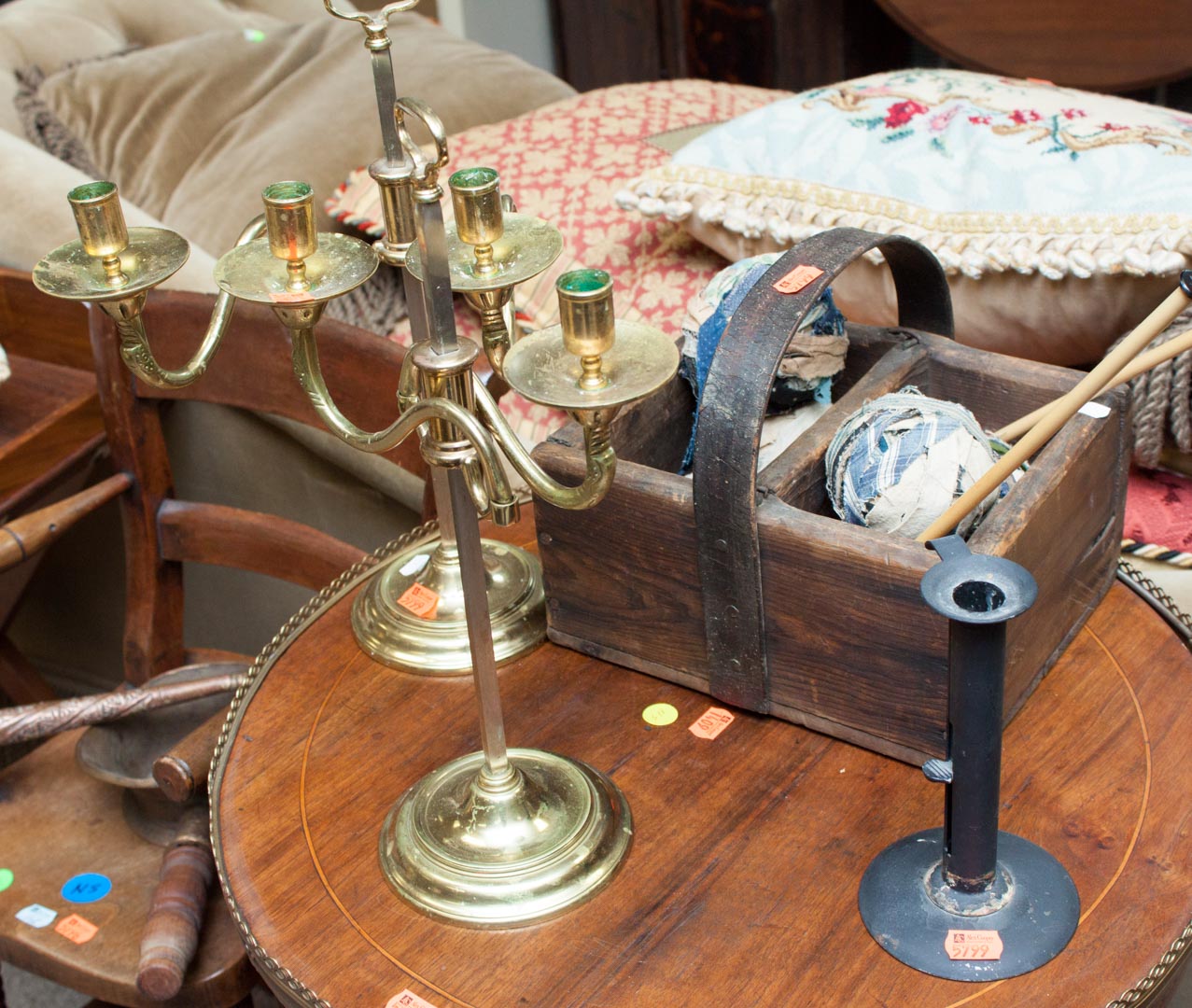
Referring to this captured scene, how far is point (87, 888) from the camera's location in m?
1.11

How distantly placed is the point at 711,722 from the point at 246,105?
1.34m

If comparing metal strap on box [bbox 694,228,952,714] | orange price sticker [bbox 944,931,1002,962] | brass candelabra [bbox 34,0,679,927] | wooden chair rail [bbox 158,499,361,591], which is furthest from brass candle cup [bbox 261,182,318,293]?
wooden chair rail [bbox 158,499,361,591]

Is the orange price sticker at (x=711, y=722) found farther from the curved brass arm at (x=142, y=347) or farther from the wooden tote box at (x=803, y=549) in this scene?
the curved brass arm at (x=142, y=347)

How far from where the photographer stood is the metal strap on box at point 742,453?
2.64ft

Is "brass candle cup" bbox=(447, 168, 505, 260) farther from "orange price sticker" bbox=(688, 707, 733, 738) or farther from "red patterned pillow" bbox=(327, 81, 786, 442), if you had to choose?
"red patterned pillow" bbox=(327, 81, 786, 442)

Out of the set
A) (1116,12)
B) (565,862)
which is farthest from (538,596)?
(1116,12)

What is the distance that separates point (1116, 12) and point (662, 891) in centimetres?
169

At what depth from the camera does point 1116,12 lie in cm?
198

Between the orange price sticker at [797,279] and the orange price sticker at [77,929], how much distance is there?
73 centimetres

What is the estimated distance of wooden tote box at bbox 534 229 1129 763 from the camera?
0.80 meters

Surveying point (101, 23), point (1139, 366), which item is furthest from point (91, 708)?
point (101, 23)

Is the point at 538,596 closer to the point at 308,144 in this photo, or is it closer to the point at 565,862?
the point at 565,862

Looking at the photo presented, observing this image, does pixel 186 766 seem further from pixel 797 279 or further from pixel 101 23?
pixel 101 23

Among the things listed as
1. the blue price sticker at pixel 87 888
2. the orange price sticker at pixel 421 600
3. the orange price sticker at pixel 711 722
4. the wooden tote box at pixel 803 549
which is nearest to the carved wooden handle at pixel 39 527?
the blue price sticker at pixel 87 888
